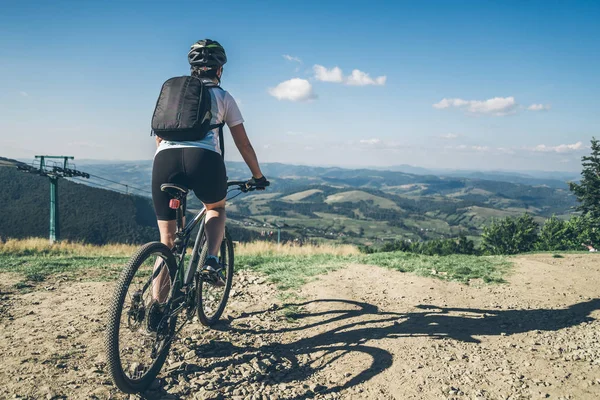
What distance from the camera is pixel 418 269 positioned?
6.72 metres

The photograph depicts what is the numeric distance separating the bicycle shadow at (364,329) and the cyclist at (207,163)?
980 millimetres

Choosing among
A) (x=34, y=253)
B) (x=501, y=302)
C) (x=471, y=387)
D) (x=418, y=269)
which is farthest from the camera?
(x=34, y=253)

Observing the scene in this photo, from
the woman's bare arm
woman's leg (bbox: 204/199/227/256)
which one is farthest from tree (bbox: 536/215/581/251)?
woman's leg (bbox: 204/199/227/256)

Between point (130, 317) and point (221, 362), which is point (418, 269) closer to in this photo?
point (221, 362)

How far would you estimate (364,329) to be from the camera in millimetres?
4152

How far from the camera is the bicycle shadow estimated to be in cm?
331

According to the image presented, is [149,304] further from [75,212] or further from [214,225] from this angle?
[75,212]

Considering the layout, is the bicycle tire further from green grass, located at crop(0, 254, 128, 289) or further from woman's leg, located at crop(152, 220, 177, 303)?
green grass, located at crop(0, 254, 128, 289)

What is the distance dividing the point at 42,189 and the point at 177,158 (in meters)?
105

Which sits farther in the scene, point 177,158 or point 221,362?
point 221,362

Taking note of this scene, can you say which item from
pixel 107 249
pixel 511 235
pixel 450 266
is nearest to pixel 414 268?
pixel 450 266

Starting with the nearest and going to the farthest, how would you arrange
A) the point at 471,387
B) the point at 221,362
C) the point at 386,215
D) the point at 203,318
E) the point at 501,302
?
the point at 471,387 < the point at 221,362 < the point at 203,318 < the point at 501,302 < the point at 386,215

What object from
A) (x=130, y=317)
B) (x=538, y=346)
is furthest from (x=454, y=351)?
(x=130, y=317)

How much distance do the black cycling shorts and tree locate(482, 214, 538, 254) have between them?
4249 centimetres
